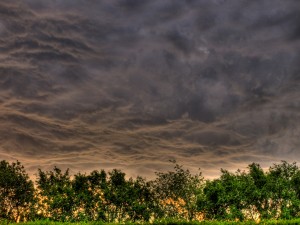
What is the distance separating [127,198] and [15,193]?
40.9 ft

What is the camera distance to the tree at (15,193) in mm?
42406

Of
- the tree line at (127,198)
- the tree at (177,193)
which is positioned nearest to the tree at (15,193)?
the tree line at (127,198)

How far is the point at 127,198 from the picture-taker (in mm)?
42781

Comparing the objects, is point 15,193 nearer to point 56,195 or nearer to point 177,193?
point 56,195

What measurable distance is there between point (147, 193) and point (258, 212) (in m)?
12.7

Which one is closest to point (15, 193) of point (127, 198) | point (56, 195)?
point (56, 195)

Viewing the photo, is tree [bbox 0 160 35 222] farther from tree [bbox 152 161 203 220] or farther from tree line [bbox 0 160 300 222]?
tree [bbox 152 161 203 220]

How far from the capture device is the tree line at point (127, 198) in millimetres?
41750

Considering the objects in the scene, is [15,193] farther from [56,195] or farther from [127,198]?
[127,198]

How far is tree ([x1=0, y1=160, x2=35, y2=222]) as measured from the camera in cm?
4241

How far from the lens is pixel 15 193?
42969 mm

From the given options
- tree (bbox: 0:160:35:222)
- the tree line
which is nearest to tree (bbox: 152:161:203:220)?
the tree line

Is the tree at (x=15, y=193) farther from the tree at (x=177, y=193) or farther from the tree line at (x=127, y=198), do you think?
the tree at (x=177, y=193)

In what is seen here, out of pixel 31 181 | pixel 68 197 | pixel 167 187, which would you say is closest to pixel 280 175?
pixel 167 187
